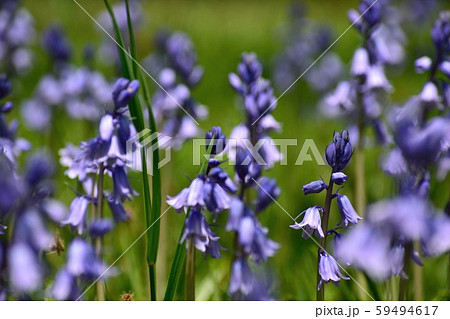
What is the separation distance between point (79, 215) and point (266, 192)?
49cm

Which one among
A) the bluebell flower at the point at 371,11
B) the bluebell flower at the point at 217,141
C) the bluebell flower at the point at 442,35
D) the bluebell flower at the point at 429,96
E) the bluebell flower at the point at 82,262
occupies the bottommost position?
the bluebell flower at the point at 82,262

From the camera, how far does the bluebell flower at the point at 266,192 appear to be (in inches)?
67.3

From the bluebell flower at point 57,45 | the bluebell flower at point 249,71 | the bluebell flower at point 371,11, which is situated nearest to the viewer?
the bluebell flower at point 249,71

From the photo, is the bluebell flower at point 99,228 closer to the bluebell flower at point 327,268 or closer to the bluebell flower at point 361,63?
the bluebell flower at point 327,268

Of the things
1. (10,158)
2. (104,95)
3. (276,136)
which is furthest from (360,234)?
(276,136)

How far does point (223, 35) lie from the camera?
5.91 meters

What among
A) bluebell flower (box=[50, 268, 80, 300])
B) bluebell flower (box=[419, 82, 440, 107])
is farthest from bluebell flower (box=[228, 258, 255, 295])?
bluebell flower (box=[419, 82, 440, 107])

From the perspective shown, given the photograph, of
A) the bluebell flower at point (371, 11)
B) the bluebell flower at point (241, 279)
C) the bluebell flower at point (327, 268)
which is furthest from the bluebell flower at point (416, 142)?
the bluebell flower at point (371, 11)

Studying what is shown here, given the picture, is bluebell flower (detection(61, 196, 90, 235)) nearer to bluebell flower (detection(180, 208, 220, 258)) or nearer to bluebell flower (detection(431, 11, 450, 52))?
bluebell flower (detection(180, 208, 220, 258))

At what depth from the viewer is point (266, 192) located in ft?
5.62

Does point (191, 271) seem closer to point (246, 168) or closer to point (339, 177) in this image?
point (246, 168)

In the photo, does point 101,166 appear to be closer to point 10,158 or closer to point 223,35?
point 10,158

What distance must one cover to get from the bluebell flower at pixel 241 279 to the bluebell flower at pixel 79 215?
410mm
